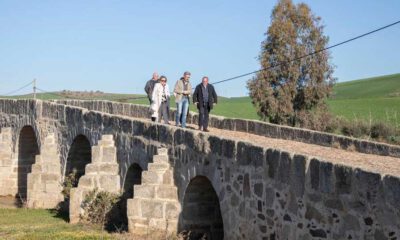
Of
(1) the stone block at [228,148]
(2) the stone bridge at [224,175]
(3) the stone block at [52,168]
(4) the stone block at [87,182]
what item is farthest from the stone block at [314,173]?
(3) the stone block at [52,168]

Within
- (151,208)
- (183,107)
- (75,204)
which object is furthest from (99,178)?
(151,208)

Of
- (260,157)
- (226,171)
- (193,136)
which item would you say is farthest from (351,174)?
(193,136)

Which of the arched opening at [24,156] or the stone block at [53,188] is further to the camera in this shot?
the arched opening at [24,156]

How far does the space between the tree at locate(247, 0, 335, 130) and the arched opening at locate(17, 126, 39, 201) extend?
30.5 ft

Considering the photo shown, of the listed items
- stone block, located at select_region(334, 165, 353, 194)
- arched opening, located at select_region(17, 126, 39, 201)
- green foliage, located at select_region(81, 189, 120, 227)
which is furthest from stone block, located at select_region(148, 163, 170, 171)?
arched opening, located at select_region(17, 126, 39, 201)

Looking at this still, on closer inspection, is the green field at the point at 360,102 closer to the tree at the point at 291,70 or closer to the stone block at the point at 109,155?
the tree at the point at 291,70

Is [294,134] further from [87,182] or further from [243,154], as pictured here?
[243,154]

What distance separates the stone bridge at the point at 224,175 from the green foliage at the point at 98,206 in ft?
0.70

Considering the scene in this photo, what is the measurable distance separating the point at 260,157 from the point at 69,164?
12.4m

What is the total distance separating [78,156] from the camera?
831 inches

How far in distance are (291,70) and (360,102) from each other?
76.7 ft

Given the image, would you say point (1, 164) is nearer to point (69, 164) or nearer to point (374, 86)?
point (69, 164)

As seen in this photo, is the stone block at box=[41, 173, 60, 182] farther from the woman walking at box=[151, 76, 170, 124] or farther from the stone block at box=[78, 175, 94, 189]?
the woman walking at box=[151, 76, 170, 124]

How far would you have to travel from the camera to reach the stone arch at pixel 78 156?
2080 cm
